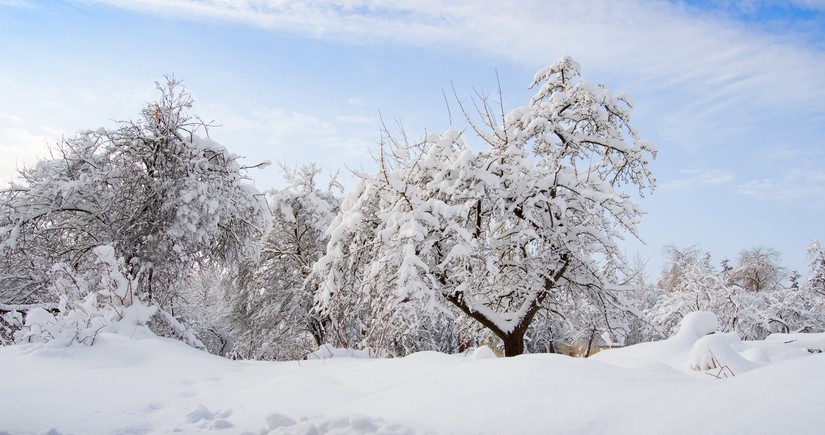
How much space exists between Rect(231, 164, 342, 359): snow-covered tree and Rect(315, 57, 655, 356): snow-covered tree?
7.98 metres

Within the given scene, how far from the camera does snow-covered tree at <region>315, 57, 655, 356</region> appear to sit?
9.00 metres

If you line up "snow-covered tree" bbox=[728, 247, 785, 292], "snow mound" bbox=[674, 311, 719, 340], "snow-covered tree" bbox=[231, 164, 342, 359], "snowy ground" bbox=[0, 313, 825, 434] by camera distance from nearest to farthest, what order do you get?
"snowy ground" bbox=[0, 313, 825, 434]
"snow mound" bbox=[674, 311, 719, 340]
"snow-covered tree" bbox=[231, 164, 342, 359]
"snow-covered tree" bbox=[728, 247, 785, 292]

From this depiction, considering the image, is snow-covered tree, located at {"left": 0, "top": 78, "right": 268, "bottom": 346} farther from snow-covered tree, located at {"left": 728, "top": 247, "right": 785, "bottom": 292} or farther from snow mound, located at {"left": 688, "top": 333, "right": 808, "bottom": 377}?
snow-covered tree, located at {"left": 728, "top": 247, "right": 785, "bottom": 292}

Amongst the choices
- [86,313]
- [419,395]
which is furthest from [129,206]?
[419,395]

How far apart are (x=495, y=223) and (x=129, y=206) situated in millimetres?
9207

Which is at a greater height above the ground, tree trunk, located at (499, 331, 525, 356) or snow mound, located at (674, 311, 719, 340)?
snow mound, located at (674, 311, 719, 340)

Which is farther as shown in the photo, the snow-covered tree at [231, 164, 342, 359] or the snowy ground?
the snow-covered tree at [231, 164, 342, 359]

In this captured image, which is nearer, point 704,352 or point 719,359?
point 719,359

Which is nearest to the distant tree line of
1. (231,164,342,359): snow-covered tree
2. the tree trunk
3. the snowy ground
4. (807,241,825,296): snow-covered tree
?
the tree trunk

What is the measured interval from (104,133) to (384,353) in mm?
9509

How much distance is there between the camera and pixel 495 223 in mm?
11422

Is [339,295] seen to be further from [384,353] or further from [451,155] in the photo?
[451,155]

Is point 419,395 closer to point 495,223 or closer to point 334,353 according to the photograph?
point 334,353

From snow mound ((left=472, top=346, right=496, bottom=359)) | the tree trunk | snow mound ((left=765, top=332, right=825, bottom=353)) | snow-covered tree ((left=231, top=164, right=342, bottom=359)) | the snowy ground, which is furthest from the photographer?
snow-covered tree ((left=231, top=164, right=342, bottom=359))
